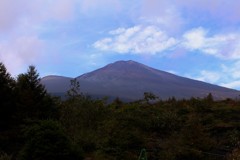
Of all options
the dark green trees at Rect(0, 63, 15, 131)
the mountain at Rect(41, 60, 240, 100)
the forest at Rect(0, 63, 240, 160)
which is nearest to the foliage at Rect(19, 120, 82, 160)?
the forest at Rect(0, 63, 240, 160)

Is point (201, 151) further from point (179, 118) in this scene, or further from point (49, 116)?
point (49, 116)

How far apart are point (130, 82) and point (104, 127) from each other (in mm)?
115780

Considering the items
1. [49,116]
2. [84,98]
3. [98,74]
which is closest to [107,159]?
[49,116]

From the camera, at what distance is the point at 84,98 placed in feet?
73.9

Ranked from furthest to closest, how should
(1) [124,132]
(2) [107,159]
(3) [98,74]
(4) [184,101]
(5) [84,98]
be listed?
1. (3) [98,74]
2. (4) [184,101]
3. (5) [84,98]
4. (1) [124,132]
5. (2) [107,159]

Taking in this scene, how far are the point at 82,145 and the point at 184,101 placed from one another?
324 inches

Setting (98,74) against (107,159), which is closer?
(107,159)

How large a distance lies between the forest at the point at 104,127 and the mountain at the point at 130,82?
7031 cm

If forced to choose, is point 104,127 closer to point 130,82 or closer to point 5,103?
point 5,103

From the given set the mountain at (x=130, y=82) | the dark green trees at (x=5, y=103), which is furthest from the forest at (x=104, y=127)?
the mountain at (x=130, y=82)

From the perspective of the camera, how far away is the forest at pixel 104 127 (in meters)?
15.6

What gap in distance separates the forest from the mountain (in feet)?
231

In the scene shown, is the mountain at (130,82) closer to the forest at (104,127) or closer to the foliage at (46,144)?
the forest at (104,127)

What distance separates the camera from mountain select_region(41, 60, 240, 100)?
10644 cm
